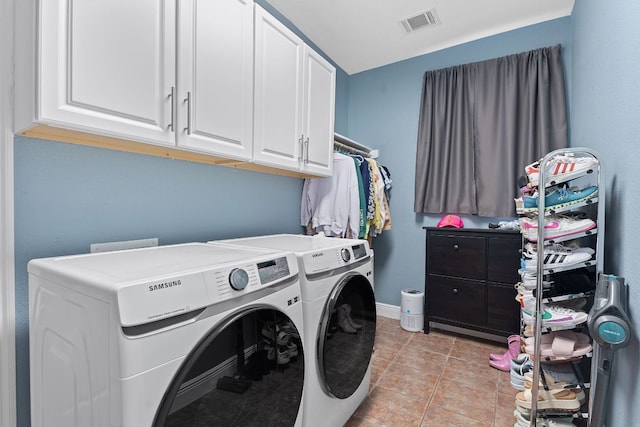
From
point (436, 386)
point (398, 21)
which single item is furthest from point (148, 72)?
point (436, 386)

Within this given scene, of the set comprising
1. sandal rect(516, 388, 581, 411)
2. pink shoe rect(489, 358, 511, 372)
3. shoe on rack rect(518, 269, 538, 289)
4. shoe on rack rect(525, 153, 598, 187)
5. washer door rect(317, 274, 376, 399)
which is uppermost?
shoe on rack rect(525, 153, 598, 187)

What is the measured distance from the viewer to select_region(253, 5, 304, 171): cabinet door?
62.9 inches

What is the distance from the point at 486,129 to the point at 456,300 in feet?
5.03

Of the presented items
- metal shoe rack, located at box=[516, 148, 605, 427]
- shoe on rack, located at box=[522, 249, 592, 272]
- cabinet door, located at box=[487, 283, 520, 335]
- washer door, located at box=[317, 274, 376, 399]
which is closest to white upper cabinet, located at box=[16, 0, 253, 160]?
washer door, located at box=[317, 274, 376, 399]

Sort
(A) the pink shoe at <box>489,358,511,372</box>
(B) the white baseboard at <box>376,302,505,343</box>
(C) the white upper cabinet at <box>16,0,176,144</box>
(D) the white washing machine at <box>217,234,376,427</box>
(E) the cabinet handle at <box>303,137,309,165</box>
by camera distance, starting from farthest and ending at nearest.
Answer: (B) the white baseboard at <box>376,302,505,343</box> < (A) the pink shoe at <box>489,358,511,372</box> < (E) the cabinet handle at <box>303,137,309,165</box> < (D) the white washing machine at <box>217,234,376,427</box> < (C) the white upper cabinet at <box>16,0,176,144</box>

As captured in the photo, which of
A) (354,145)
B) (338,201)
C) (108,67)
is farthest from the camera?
(354,145)

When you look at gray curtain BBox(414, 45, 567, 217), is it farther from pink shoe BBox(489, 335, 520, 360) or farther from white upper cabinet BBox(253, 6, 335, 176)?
white upper cabinet BBox(253, 6, 335, 176)

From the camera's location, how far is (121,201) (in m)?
1.32

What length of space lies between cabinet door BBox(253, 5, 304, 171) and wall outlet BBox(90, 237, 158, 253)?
655 mm

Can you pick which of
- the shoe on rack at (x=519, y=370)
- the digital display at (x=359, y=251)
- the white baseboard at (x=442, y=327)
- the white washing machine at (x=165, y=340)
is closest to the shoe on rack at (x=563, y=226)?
the digital display at (x=359, y=251)

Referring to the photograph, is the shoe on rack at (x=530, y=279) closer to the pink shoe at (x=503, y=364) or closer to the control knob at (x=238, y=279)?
the pink shoe at (x=503, y=364)

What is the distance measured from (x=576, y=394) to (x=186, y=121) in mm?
2070

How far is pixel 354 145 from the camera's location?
2.91 metres

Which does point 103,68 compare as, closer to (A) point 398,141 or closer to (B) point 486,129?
(A) point 398,141
